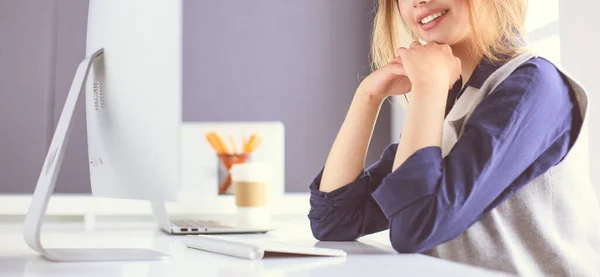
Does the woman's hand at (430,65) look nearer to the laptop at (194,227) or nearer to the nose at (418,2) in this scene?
the nose at (418,2)

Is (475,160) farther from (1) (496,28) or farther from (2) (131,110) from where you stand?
(2) (131,110)

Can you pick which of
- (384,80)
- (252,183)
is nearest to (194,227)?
(252,183)

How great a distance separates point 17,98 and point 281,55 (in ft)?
4.06

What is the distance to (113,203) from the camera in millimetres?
2111

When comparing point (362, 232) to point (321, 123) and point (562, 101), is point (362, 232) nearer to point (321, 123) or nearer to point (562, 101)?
point (562, 101)

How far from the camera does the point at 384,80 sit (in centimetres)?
122

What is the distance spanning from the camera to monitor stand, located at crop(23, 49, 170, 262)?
0.89 metres

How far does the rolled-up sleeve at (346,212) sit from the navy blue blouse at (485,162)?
22cm

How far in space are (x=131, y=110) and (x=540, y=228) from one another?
66cm

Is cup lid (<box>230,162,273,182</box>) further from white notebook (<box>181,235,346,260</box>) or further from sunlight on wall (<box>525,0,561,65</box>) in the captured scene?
sunlight on wall (<box>525,0,561,65</box>)

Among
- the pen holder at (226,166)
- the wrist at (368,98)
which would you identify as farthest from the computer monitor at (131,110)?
the pen holder at (226,166)

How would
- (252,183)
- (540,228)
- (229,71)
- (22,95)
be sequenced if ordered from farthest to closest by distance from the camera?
(229,71) < (22,95) < (252,183) < (540,228)

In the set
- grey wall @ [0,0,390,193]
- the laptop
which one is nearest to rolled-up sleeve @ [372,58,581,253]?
the laptop

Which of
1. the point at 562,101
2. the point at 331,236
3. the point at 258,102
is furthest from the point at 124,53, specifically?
the point at 258,102
